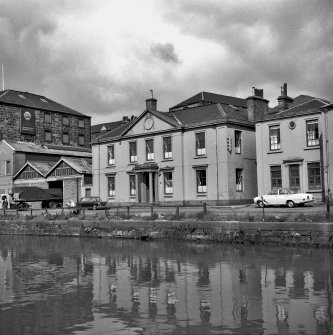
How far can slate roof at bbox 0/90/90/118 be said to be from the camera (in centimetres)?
7000

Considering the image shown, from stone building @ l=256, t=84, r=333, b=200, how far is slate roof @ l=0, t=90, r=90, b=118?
44.2 m

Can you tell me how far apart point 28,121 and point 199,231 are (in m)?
53.9

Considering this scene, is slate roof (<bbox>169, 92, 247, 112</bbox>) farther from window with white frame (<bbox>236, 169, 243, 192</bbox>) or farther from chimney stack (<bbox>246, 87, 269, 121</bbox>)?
window with white frame (<bbox>236, 169, 243, 192</bbox>)

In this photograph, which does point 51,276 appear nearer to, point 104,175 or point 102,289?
point 102,289

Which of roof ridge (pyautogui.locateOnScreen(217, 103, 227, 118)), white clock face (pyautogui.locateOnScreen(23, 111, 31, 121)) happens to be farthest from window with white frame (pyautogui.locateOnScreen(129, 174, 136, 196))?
white clock face (pyautogui.locateOnScreen(23, 111, 31, 121))

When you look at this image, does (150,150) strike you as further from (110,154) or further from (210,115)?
(210,115)

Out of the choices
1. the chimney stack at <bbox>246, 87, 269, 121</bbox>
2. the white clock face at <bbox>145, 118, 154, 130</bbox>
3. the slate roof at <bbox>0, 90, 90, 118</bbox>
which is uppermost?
the slate roof at <bbox>0, 90, 90, 118</bbox>

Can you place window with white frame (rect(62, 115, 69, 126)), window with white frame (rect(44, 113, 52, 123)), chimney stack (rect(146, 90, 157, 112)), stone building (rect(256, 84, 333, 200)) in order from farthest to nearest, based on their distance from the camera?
window with white frame (rect(62, 115, 69, 126))
window with white frame (rect(44, 113, 52, 123))
chimney stack (rect(146, 90, 157, 112))
stone building (rect(256, 84, 333, 200))

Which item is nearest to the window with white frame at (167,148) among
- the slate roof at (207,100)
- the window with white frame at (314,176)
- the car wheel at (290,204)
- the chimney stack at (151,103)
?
the chimney stack at (151,103)

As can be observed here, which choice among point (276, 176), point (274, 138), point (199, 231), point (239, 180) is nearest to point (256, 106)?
point (274, 138)

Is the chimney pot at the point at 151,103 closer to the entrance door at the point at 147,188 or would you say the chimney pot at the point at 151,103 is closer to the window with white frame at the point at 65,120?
the entrance door at the point at 147,188

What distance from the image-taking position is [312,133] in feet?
117

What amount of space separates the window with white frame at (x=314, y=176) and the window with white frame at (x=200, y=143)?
31.2 ft

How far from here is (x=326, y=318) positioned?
930 cm
